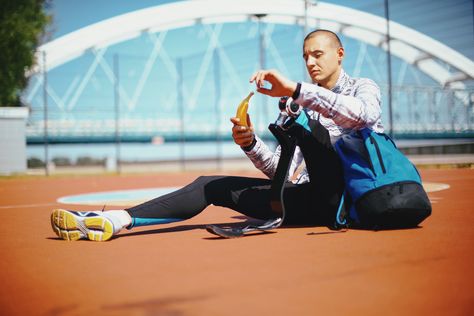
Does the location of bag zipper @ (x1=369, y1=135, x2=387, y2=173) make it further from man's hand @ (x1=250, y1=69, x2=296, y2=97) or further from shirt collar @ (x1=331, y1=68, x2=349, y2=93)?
man's hand @ (x1=250, y1=69, x2=296, y2=97)

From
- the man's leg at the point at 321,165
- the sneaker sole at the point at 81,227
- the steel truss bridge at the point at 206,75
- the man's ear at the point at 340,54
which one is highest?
the steel truss bridge at the point at 206,75

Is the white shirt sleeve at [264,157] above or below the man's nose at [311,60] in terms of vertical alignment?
below

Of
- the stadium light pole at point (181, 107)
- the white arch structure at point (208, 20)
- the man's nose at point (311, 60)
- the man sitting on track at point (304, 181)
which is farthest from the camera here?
the white arch structure at point (208, 20)

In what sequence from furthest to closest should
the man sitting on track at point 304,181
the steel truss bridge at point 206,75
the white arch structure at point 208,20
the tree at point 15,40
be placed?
the white arch structure at point 208,20
the tree at point 15,40
the steel truss bridge at point 206,75
the man sitting on track at point 304,181

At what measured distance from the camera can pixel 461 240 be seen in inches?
84.1

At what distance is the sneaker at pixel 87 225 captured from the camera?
7.54ft

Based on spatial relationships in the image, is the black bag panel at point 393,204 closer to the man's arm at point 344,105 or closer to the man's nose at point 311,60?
the man's arm at point 344,105

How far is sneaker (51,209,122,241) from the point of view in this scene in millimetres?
2297

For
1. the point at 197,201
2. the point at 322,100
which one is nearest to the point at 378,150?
the point at 322,100

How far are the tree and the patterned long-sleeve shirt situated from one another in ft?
45.1

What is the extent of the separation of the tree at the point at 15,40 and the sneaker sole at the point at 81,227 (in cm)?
1336

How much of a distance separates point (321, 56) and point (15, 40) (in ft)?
46.0

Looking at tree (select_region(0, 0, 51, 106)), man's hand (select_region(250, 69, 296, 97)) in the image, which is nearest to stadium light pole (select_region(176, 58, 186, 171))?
tree (select_region(0, 0, 51, 106))

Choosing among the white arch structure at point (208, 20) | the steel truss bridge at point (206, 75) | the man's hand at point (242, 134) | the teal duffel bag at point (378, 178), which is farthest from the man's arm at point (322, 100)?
the white arch structure at point (208, 20)
